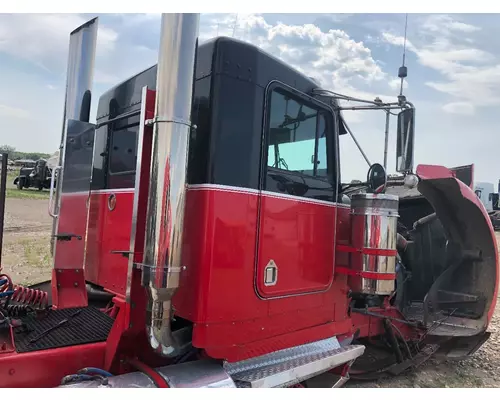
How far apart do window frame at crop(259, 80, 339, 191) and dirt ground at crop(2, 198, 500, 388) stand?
215 cm

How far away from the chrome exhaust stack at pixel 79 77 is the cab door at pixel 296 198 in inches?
69.7

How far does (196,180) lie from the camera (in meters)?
2.49

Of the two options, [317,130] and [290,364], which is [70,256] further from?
[317,130]

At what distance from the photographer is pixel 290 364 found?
2.79m

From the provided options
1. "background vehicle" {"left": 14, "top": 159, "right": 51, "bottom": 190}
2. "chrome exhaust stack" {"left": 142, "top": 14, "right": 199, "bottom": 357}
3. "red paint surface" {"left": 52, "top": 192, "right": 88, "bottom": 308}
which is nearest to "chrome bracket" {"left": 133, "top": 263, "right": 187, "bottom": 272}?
"chrome exhaust stack" {"left": 142, "top": 14, "right": 199, "bottom": 357}

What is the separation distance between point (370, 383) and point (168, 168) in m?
3.15

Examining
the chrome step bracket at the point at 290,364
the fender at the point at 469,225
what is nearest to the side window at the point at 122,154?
the chrome step bracket at the point at 290,364

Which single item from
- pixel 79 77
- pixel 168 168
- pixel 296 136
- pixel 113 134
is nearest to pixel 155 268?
pixel 168 168

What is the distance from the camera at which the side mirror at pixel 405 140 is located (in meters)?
3.03

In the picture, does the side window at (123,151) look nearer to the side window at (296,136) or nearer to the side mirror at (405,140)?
A: the side window at (296,136)

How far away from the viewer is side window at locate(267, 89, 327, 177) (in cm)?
288

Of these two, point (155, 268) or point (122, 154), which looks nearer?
point (155, 268)

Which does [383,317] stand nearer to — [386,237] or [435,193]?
[386,237]

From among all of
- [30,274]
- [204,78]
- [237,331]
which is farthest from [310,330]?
[30,274]
